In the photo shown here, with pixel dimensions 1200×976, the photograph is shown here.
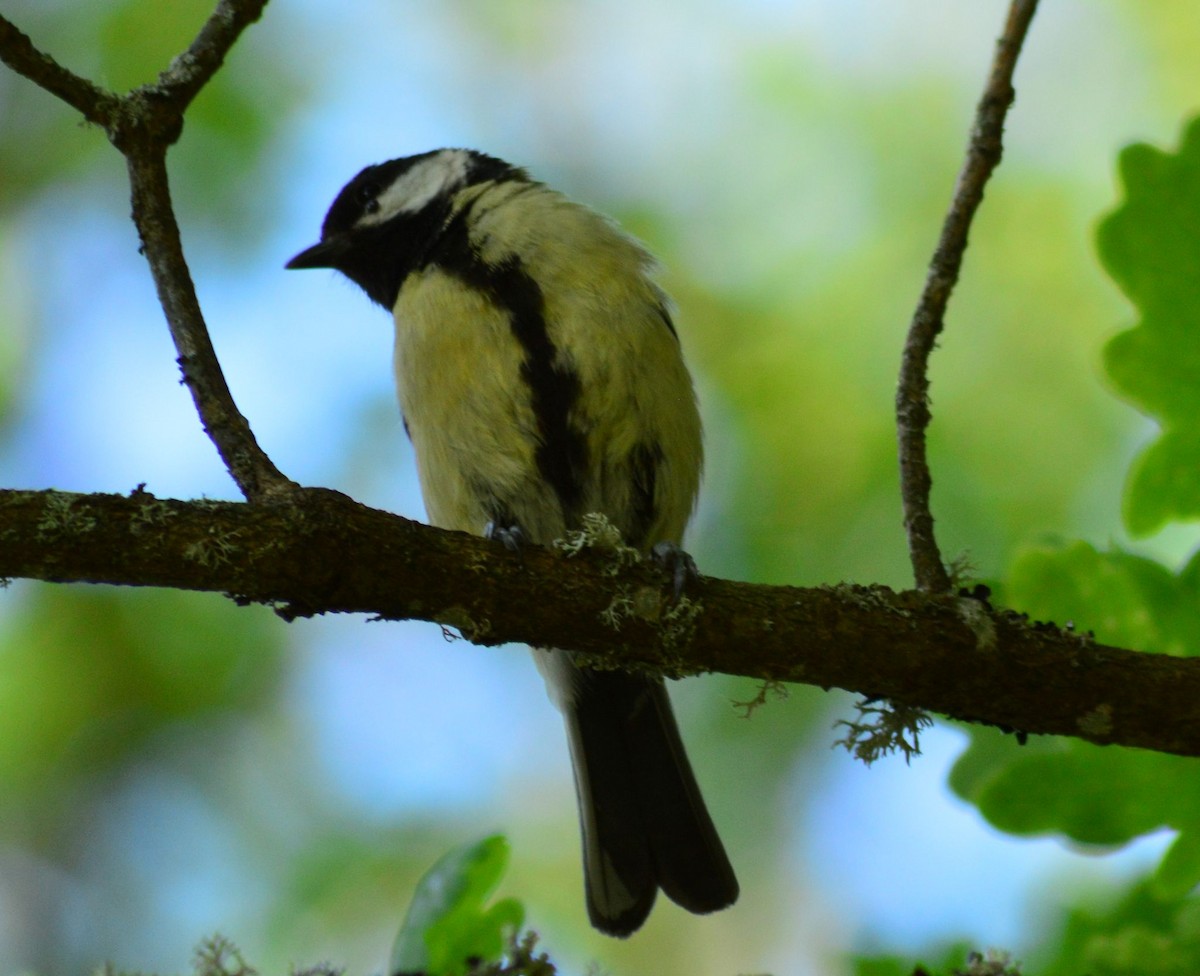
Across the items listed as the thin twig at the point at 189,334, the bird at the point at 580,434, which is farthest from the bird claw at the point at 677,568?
the thin twig at the point at 189,334

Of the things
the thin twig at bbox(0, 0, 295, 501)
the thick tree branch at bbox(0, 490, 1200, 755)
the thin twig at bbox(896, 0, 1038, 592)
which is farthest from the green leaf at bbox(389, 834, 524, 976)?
the thin twig at bbox(896, 0, 1038, 592)

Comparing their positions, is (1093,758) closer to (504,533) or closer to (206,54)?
(504,533)

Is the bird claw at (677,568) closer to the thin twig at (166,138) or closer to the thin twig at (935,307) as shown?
the thin twig at (935,307)

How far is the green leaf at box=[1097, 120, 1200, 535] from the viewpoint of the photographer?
6.77 feet

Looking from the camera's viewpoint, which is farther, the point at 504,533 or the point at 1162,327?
the point at 504,533

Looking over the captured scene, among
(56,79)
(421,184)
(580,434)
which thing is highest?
(421,184)

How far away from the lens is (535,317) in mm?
2924

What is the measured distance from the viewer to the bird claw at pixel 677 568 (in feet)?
6.93

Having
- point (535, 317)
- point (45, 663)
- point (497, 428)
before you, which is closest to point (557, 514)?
point (497, 428)

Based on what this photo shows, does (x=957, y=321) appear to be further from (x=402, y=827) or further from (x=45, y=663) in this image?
(x=45, y=663)

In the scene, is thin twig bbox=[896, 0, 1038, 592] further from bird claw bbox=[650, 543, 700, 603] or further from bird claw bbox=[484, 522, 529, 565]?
bird claw bbox=[484, 522, 529, 565]

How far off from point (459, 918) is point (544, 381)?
1.36 meters

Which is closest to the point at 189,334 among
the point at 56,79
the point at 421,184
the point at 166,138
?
the point at 166,138

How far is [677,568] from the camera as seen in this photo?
2152 mm
